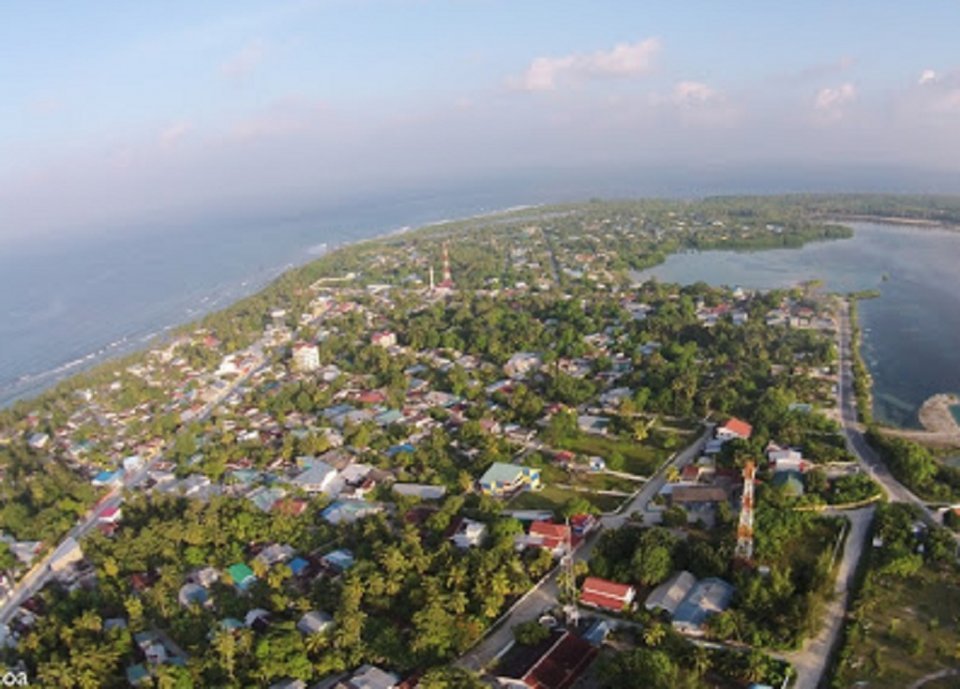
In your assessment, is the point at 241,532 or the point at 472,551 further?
the point at 241,532

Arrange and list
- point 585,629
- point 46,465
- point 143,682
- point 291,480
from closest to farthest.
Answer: point 143,682 < point 585,629 < point 291,480 < point 46,465

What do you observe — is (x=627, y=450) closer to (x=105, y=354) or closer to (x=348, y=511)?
(x=348, y=511)

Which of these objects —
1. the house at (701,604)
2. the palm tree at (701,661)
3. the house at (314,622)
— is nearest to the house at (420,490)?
the house at (314,622)

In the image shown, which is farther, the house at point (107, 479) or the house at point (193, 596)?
the house at point (107, 479)

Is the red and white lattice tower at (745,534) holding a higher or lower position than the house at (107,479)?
higher

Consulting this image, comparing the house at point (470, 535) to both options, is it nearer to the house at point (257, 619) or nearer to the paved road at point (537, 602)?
the paved road at point (537, 602)

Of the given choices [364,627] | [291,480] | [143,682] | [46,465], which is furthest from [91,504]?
[364,627]

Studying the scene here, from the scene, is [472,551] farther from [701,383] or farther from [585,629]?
[701,383]

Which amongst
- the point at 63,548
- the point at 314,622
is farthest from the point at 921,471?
the point at 63,548
